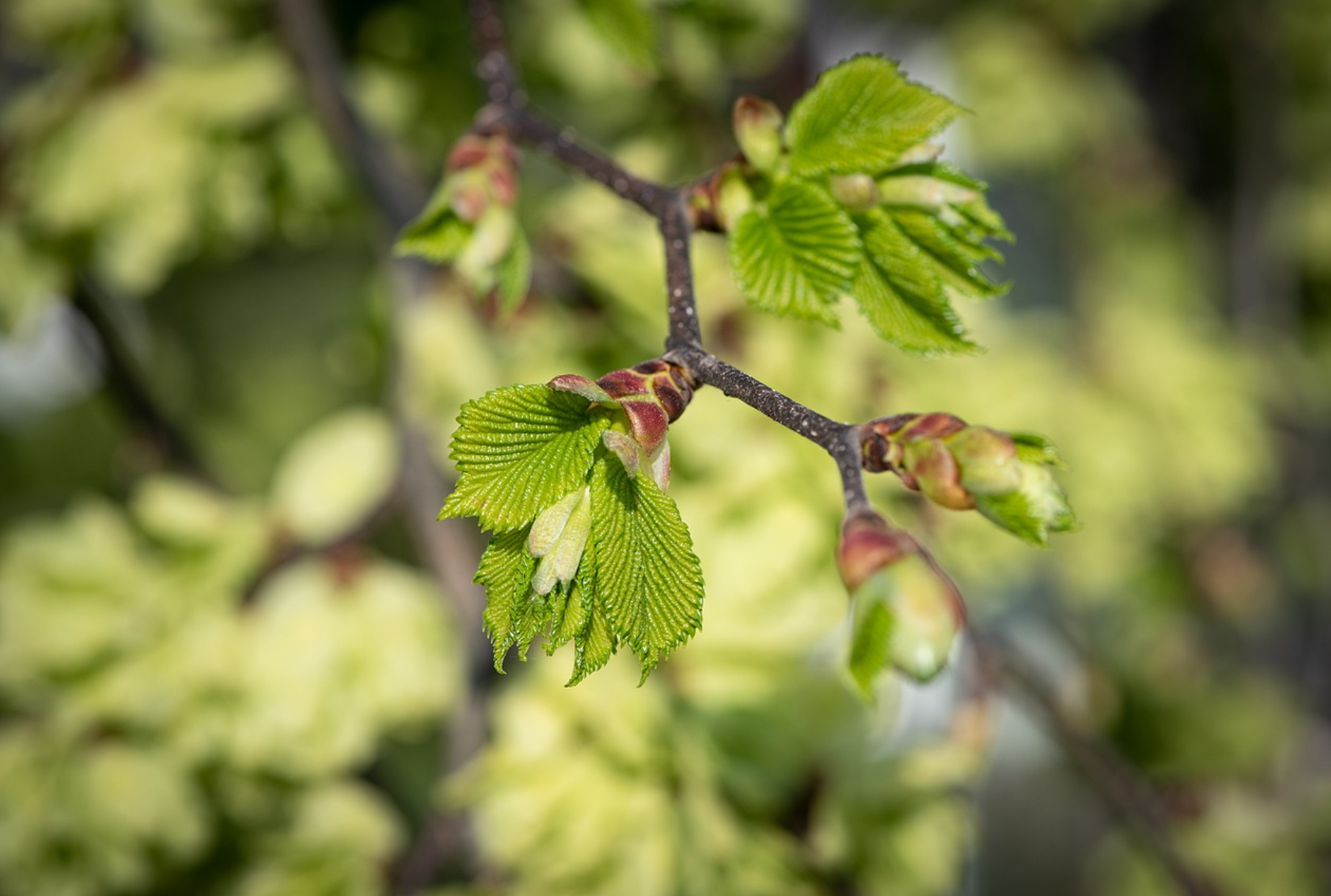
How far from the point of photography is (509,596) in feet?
1.37

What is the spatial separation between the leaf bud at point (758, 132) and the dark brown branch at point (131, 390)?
706 mm

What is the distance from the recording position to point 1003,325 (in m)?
1.38

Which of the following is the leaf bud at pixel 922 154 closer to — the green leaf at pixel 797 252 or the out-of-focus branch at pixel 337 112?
the green leaf at pixel 797 252

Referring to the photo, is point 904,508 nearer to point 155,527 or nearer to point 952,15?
point 155,527

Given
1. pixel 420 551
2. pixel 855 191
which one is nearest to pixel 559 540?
pixel 855 191

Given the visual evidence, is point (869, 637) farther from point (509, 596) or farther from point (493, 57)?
point (493, 57)

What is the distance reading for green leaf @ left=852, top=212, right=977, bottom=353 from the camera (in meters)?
0.49

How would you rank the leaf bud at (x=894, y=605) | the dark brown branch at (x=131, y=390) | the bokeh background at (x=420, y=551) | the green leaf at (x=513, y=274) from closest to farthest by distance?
1. the leaf bud at (x=894, y=605)
2. the green leaf at (x=513, y=274)
3. the bokeh background at (x=420, y=551)
4. the dark brown branch at (x=131, y=390)

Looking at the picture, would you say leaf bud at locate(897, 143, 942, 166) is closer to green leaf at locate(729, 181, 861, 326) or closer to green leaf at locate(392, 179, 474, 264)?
green leaf at locate(729, 181, 861, 326)

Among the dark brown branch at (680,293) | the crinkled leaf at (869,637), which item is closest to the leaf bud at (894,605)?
the crinkled leaf at (869,637)

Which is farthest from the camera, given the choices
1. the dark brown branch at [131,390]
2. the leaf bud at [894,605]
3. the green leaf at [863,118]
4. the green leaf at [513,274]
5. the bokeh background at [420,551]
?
the dark brown branch at [131,390]

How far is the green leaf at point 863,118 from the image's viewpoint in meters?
0.48

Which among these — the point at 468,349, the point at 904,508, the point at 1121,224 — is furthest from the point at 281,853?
the point at 1121,224

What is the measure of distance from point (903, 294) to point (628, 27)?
267 mm
